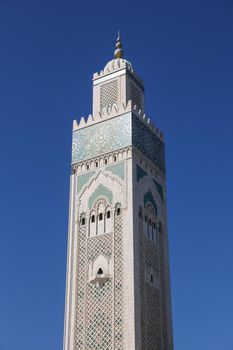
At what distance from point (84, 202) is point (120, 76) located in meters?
4.31

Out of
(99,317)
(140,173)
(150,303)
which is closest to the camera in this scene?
(99,317)

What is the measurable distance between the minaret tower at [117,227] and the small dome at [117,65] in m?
0.04

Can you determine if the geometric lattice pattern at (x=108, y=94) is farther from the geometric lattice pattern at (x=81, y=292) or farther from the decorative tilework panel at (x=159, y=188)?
the geometric lattice pattern at (x=81, y=292)

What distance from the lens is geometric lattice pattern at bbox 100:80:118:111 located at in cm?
1830

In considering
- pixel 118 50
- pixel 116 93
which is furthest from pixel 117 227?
pixel 118 50

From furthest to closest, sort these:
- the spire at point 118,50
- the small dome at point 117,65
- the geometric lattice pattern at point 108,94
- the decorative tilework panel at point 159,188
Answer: the spire at point 118,50 → the small dome at point 117,65 → the geometric lattice pattern at point 108,94 → the decorative tilework panel at point 159,188

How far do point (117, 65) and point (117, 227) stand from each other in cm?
573

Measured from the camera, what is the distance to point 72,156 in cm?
1783

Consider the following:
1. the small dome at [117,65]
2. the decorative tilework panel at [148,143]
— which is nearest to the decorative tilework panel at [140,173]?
the decorative tilework panel at [148,143]

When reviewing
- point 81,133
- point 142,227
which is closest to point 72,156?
point 81,133

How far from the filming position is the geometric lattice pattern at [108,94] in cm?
1830

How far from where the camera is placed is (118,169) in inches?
656

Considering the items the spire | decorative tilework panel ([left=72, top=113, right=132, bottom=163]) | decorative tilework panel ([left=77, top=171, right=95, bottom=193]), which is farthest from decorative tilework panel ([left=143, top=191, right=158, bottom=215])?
the spire

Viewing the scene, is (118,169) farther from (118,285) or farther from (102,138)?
(118,285)
